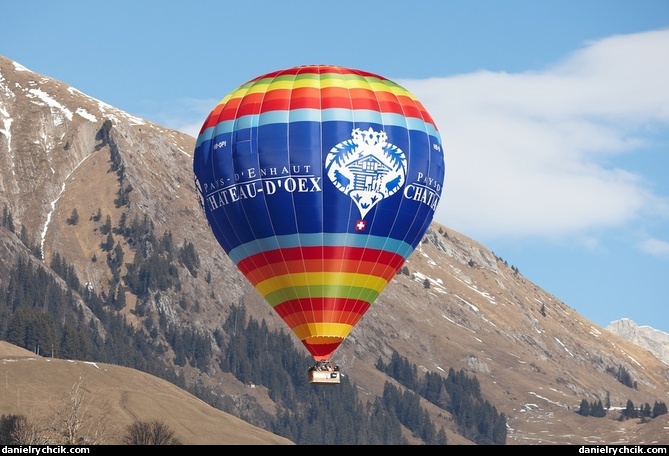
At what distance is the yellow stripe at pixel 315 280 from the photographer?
82.8 meters

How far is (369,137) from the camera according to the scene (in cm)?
8350

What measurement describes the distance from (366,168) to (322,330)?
30.8ft

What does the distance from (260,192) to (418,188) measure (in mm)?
9463

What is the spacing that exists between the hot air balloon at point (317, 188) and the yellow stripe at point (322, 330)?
0.06m

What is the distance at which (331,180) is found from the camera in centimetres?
8181

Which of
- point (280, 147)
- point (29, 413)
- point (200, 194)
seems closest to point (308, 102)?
point (280, 147)

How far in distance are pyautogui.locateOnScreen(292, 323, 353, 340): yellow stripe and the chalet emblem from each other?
6303mm

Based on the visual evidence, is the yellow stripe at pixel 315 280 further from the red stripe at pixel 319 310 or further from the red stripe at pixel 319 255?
the red stripe at pixel 319 310

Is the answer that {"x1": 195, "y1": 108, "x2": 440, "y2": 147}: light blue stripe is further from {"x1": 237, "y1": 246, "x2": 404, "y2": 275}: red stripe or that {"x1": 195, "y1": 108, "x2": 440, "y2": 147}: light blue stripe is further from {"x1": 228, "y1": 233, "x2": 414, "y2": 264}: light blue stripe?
{"x1": 237, "y1": 246, "x2": 404, "y2": 275}: red stripe

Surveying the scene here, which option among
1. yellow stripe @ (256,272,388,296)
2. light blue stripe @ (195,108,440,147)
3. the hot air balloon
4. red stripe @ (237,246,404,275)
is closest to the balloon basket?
the hot air balloon

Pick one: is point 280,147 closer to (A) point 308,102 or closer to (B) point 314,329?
(A) point 308,102

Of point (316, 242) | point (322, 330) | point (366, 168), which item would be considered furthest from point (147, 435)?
point (366, 168)

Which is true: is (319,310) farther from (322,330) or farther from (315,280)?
(315,280)

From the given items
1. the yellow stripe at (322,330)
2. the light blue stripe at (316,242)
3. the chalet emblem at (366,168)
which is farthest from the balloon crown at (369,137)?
the yellow stripe at (322,330)
